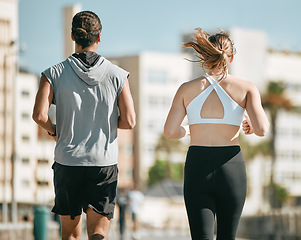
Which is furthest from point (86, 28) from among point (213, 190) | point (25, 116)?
point (25, 116)

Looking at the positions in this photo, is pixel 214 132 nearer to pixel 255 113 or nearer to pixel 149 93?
pixel 255 113

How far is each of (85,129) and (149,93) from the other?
118m

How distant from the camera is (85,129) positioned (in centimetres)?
532

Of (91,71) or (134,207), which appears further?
(134,207)

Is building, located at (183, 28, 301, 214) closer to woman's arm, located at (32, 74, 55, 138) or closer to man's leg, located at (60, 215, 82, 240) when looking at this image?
man's leg, located at (60, 215, 82, 240)

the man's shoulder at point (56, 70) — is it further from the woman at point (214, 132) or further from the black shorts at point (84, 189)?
the woman at point (214, 132)

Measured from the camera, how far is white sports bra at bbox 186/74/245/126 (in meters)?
5.40

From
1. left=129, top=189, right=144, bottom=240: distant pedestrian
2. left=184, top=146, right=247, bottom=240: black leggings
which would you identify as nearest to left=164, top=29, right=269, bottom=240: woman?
left=184, top=146, right=247, bottom=240: black leggings

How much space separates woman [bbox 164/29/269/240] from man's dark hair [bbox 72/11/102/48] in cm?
70

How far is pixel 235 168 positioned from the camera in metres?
5.32

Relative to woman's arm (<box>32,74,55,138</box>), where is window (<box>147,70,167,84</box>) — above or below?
above

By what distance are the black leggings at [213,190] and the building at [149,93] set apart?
373 ft

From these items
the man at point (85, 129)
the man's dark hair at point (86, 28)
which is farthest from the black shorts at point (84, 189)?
the man's dark hair at point (86, 28)

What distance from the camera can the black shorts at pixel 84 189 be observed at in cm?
532
